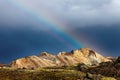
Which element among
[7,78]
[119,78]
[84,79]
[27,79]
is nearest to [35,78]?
[27,79]

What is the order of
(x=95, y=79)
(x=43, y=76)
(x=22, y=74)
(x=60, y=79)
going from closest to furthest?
(x=95, y=79) → (x=60, y=79) → (x=43, y=76) → (x=22, y=74)

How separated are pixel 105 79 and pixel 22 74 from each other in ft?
183

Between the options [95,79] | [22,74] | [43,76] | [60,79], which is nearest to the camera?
[95,79]

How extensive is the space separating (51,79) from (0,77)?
30776 millimetres

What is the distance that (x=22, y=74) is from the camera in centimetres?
19375

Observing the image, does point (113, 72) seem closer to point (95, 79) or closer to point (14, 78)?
point (95, 79)

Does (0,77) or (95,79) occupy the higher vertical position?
(0,77)

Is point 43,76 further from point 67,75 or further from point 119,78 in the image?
point 119,78

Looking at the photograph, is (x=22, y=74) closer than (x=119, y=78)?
No

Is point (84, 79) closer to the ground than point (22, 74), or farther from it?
closer to the ground

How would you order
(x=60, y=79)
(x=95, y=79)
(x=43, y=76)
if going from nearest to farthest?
(x=95, y=79)
(x=60, y=79)
(x=43, y=76)

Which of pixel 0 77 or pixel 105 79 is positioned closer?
pixel 105 79

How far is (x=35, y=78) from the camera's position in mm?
178750

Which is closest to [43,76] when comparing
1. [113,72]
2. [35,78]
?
A: [35,78]
